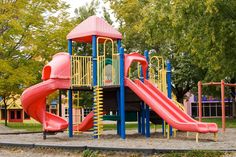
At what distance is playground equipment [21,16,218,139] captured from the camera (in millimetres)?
18344

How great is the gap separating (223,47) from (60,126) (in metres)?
9.87

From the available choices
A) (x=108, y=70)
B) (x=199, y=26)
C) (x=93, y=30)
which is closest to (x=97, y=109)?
(x=108, y=70)

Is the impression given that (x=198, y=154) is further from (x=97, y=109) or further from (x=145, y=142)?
(x=97, y=109)

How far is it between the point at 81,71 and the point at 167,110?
425cm

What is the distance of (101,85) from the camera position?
19.1 meters

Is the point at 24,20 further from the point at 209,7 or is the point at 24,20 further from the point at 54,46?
the point at 209,7

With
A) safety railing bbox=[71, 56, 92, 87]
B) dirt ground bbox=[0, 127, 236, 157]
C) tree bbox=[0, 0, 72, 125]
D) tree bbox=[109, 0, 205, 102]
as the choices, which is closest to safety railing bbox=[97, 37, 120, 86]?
safety railing bbox=[71, 56, 92, 87]

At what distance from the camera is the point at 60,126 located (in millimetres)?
19516

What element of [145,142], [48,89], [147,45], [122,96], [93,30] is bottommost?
[145,142]

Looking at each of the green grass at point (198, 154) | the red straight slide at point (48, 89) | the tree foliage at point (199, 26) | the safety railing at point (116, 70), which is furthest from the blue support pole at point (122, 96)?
the green grass at point (198, 154)

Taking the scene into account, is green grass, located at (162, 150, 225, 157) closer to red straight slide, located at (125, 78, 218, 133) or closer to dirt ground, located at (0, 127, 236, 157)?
dirt ground, located at (0, 127, 236, 157)

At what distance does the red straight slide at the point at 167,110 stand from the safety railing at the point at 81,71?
2.11 meters

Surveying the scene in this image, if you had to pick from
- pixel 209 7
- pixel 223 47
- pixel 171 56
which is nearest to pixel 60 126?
pixel 209 7

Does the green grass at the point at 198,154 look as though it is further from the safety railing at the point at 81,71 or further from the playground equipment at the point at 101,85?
the safety railing at the point at 81,71
